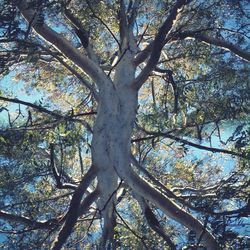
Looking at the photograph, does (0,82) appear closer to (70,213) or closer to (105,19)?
(105,19)

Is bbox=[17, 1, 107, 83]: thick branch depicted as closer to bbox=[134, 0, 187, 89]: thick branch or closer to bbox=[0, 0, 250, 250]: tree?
bbox=[0, 0, 250, 250]: tree

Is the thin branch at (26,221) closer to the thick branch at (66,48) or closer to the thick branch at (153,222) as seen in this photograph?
the thick branch at (153,222)

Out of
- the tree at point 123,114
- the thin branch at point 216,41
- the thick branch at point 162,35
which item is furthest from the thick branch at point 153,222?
the thin branch at point 216,41

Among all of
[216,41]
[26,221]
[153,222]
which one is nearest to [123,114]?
[153,222]

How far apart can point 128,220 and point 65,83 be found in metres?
2.79

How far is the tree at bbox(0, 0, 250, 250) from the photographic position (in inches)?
234

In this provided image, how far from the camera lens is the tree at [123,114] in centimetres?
594

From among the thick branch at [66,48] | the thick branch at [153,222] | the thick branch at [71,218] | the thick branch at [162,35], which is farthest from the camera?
the thick branch at [153,222]

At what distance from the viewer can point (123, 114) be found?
258 inches

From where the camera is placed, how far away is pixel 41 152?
813 cm

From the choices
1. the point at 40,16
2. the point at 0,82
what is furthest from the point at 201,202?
the point at 0,82

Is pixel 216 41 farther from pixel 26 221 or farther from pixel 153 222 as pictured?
pixel 26 221

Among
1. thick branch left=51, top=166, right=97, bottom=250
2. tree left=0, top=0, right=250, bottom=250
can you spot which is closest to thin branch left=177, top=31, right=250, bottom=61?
tree left=0, top=0, right=250, bottom=250

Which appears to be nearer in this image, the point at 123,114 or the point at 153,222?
the point at 123,114
